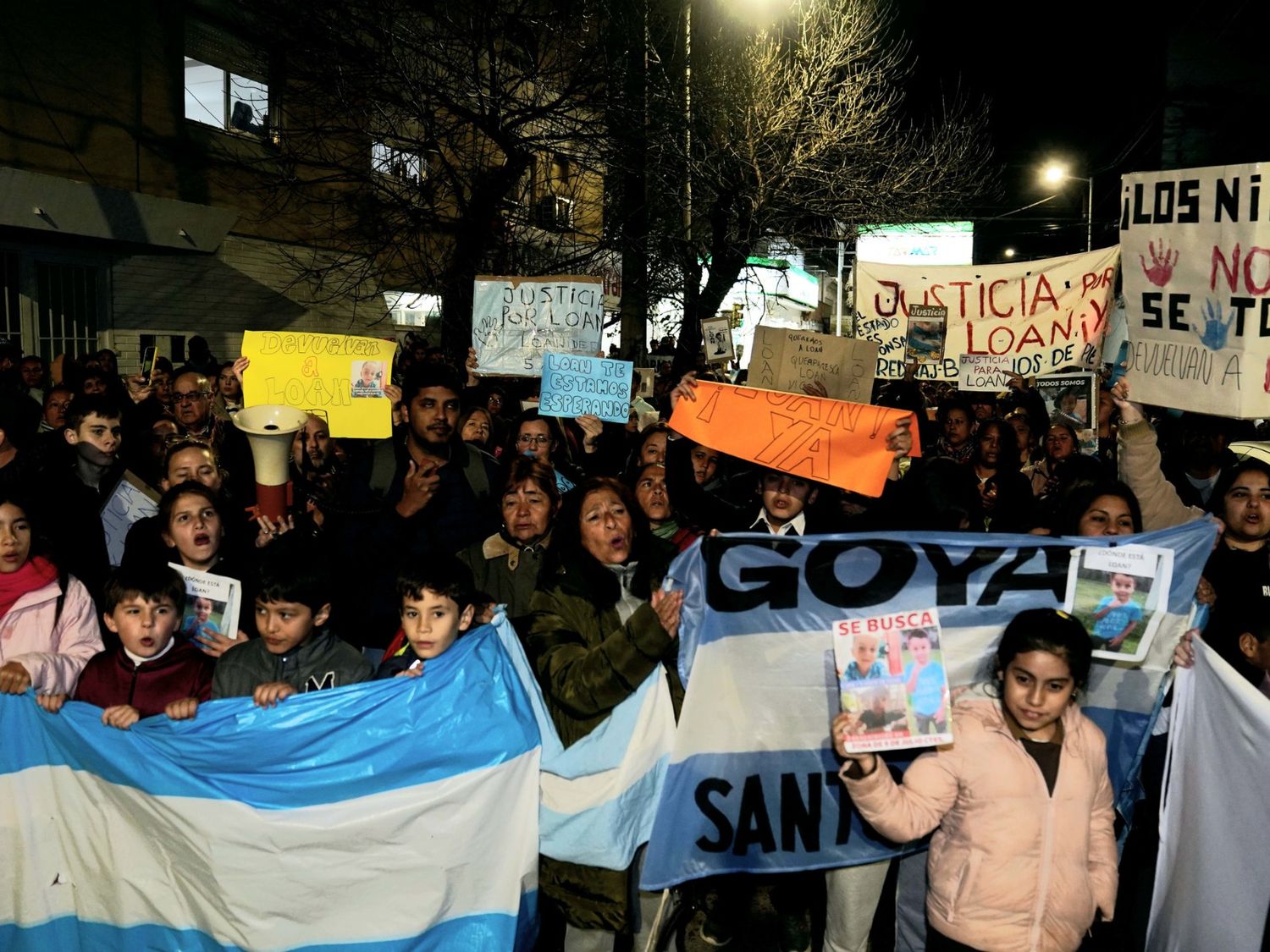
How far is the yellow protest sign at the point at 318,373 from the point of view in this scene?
624cm

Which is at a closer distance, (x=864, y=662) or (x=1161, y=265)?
(x=864, y=662)

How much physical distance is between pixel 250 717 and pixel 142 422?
3720 millimetres

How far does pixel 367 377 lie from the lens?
6258 millimetres

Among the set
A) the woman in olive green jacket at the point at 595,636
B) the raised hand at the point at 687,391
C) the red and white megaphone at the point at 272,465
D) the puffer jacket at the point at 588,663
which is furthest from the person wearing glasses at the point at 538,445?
the puffer jacket at the point at 588,663

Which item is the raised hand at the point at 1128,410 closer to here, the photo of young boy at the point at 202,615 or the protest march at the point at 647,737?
the protest march at the point at 647,737

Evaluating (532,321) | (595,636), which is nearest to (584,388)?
(532,321)

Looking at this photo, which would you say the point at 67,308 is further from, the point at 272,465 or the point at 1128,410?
the point at 1128,410

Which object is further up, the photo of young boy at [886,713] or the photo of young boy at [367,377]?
the photo of young boy at [367,377]

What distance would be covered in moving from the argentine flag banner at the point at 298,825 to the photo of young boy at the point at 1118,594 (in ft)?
5.82

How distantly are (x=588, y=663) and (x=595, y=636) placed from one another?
25 cm

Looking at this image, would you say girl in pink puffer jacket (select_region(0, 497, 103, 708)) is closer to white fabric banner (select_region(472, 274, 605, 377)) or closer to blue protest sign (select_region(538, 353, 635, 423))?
blue protest sign (select_region(538, 353, 635, 423))

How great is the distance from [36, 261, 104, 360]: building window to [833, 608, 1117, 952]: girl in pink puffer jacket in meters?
13.8

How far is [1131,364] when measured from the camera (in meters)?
4.89

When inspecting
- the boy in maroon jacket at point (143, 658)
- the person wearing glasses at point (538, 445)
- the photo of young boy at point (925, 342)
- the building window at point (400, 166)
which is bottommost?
the boy in maroon jacket at point (143, 658)
